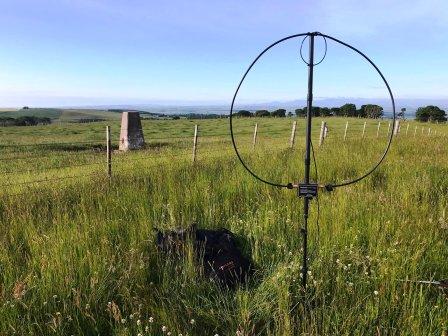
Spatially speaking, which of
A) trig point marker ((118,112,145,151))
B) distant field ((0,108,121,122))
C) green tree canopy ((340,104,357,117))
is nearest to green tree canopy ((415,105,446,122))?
green tree canopy ((340,104,357,117))

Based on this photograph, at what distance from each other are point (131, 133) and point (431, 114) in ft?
201

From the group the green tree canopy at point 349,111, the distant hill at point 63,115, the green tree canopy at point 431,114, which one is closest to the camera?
the green tree canopy at point 431,114

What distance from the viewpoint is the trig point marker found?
2344 centimetres

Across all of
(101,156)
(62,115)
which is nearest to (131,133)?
(101,156)

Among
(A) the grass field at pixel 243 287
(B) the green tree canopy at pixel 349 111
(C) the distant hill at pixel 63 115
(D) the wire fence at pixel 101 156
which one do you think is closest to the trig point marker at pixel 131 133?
(D) the wire fence at pixel 101 156

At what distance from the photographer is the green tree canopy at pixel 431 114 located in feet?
224

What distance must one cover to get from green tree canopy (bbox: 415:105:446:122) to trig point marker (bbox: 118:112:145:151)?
188ft

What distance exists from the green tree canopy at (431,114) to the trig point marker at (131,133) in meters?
57.4

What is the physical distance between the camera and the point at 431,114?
6988cm

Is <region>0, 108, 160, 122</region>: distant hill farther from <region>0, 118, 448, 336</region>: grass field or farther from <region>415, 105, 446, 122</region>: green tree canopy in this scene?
<region>0, 118, 448, 336</region>: grass field

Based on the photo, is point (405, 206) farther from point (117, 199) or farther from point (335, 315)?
point (117, 199)

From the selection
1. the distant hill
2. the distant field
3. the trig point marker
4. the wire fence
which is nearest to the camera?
the wire fence

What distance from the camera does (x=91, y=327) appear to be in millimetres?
2881

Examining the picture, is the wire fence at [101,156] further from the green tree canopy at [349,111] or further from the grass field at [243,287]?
the green tree canopy at [349,111]
